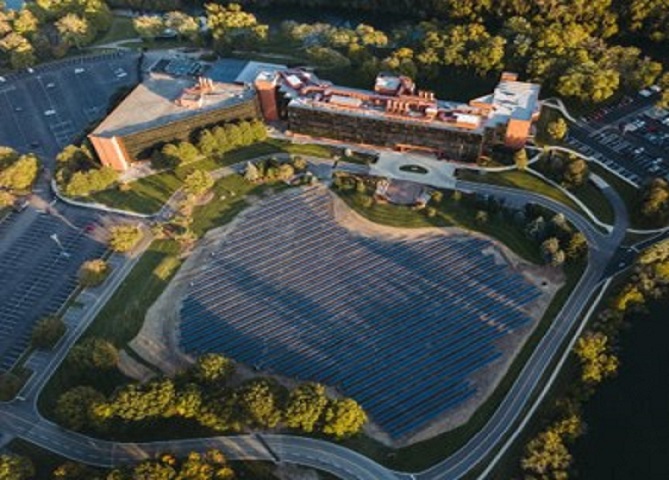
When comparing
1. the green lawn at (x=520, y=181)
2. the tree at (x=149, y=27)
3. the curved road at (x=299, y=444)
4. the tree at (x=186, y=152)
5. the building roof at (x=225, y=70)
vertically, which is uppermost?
the tree at (x=149, y=27)

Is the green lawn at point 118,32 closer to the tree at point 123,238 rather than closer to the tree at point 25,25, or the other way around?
the tree at point 25,25

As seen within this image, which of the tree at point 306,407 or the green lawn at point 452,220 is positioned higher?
the green lawn at point 452,220

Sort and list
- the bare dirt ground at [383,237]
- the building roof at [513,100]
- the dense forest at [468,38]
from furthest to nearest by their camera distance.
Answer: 1. the dense forest at [468,38]
2. the building roof at [513,100]
3. the bare dirt ground at [383,237]

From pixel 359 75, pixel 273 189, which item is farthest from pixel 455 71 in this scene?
pixel 273 189

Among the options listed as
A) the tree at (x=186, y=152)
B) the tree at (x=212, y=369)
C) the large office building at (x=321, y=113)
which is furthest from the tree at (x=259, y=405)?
the large office building at (x=321, y=113)

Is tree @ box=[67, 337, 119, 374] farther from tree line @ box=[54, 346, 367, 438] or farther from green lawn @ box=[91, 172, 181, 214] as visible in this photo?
green lawn @ box=[91, 172, 181, 214]

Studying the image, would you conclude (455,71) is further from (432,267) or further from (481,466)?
(481,466)
